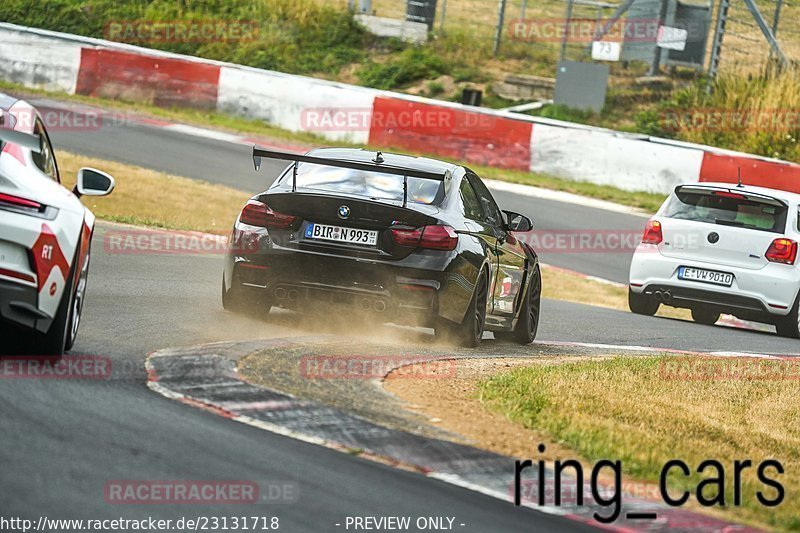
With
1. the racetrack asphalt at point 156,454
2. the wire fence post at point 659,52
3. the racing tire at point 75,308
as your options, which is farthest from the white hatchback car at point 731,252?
the wire fence post at point 659,52

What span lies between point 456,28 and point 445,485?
29.3 m

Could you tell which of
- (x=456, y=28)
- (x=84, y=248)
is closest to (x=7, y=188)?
(x=84, y=248)

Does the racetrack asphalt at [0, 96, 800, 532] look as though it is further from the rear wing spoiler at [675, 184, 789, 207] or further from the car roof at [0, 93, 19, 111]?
the rear wing spoiler at [675, 184, 789, 207]

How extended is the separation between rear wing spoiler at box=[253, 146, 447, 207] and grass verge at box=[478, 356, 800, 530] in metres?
1.51

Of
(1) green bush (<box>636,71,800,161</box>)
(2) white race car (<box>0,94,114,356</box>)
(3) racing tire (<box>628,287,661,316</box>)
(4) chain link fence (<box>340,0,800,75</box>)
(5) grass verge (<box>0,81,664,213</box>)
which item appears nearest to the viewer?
(2) white race car (<box>0,94,114,356</box>)

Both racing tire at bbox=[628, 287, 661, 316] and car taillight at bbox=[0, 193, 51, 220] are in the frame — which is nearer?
car taillight at bbox=[0, 193, 51, 220]

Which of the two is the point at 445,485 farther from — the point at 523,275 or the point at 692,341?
the point at 692,341

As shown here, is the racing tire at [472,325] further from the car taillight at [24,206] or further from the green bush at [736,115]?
the green bush at [736,115]

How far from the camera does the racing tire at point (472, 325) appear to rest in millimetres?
9953

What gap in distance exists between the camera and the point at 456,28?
34188 millimetres

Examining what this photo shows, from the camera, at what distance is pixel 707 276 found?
15.5 meters

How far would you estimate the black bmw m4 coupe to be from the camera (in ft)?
31.4

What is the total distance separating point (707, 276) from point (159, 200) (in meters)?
7.72

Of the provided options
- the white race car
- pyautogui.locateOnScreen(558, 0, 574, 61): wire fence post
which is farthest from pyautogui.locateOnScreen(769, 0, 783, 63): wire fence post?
the white race car
